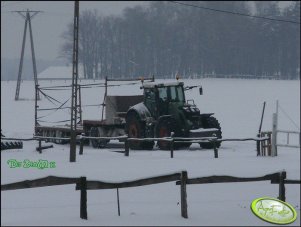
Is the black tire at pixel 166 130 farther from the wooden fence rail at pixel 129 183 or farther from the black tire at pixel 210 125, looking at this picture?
the wooden fence rail at pixel 129 183

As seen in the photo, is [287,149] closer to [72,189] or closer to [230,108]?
[72,189]

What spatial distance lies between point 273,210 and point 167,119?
1228 centimetres

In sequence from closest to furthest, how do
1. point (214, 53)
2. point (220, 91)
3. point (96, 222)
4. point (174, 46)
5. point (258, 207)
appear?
point (258, 207) < point (96, 222) < point (220, 91) < point (174, 46) < point (214, 53)

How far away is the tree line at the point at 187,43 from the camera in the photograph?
226 ft

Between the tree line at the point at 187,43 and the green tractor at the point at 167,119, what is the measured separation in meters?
38.9

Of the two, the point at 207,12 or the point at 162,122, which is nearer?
the point at 162,122

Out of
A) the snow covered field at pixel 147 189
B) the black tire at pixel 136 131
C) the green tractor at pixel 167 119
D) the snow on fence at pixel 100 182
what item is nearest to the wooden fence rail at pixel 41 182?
the snow on fence at pixel 100 182

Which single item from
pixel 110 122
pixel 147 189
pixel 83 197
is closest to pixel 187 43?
pixel 110 122

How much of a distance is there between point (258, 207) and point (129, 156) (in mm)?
10584

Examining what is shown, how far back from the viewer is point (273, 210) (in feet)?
28.9

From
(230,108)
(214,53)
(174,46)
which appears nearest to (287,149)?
(230,108)

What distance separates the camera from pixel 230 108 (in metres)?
44.1

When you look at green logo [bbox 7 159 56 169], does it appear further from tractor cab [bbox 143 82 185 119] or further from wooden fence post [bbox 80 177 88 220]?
tractor cab [bbox 143 82 185 119]

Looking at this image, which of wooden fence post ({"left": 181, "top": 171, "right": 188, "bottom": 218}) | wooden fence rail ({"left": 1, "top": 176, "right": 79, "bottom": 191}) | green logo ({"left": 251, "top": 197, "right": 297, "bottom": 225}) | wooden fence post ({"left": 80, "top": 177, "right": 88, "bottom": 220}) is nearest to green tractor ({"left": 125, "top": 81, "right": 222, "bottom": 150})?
wooden fence post ({"left": 181, "top": 171, "right": 188, "bottom": 218})
